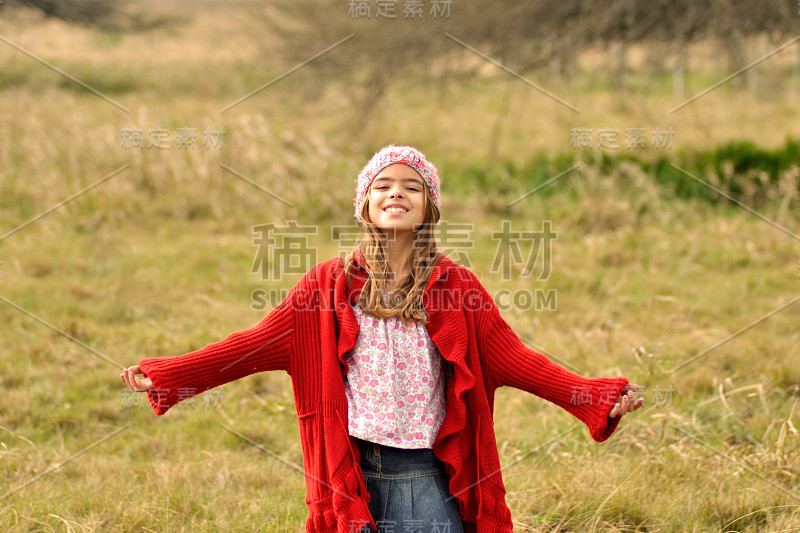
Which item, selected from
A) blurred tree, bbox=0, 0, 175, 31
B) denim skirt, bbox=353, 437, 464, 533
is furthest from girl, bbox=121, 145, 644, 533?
blurred tree, bbox=0, 0, 175, 31

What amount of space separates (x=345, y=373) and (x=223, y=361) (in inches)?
11.6

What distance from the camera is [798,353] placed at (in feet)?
12.1

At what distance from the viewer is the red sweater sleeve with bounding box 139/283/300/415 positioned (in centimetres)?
178

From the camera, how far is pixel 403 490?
6.07ft

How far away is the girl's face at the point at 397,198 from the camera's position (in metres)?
1.90

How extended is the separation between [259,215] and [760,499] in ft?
13.6

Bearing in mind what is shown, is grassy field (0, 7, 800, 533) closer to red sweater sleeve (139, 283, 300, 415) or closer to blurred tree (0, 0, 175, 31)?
red sweater sleeve (139, 283, 300, 415)

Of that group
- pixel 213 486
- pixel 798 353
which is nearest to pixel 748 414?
pixel 798 353

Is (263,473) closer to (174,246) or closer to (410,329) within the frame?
(410,329)

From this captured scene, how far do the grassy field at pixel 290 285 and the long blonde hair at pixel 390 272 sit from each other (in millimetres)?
916

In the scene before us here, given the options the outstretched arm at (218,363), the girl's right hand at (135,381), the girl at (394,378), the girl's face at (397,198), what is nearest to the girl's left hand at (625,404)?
the girl at (394,378)

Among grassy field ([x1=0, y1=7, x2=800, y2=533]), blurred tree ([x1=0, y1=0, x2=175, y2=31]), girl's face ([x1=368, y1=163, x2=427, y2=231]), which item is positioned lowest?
grassy field ([x1=0, y1=7, x2=800, y2=533])

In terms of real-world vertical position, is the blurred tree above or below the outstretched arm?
above

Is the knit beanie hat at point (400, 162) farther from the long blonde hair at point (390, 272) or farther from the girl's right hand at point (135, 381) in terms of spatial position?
the girl's right hand at point (135, 381)
